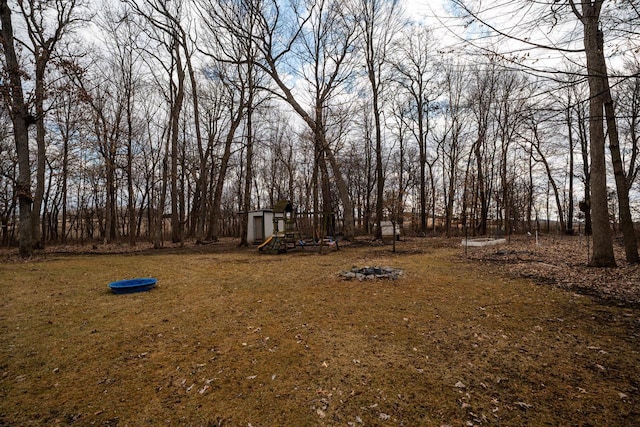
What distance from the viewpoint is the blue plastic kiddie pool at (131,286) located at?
217 inches

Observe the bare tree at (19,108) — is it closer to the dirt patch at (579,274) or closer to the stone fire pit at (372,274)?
the stone fire pit at (372,274)

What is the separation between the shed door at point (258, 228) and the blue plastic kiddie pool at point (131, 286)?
13.3m

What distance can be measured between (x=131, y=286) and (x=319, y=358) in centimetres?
436

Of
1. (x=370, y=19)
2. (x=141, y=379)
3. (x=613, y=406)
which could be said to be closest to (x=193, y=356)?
(x=141, y=379)

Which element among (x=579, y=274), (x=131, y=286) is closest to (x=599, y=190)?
(x=579, y=274)

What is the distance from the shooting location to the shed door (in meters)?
19.3

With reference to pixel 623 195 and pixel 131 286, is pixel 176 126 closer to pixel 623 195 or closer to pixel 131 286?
pixel 131 286

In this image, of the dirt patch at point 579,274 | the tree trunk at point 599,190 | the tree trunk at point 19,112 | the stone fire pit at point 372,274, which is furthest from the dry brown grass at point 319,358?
the tree trunk at point 19,112

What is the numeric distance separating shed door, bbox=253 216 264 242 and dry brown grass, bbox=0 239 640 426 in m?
13.6

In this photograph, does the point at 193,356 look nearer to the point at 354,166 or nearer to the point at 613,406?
the point at 613,406

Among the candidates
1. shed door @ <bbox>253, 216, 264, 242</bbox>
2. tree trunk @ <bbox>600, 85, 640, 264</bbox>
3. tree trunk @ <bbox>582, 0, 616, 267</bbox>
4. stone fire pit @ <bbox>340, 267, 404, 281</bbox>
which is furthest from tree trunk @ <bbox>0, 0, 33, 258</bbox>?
tree trunk @ <bbox>600, 85, 640, 264</bbox>

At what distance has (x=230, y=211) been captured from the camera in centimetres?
3484

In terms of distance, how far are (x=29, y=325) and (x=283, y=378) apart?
378cm

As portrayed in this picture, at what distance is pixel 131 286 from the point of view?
556cm
